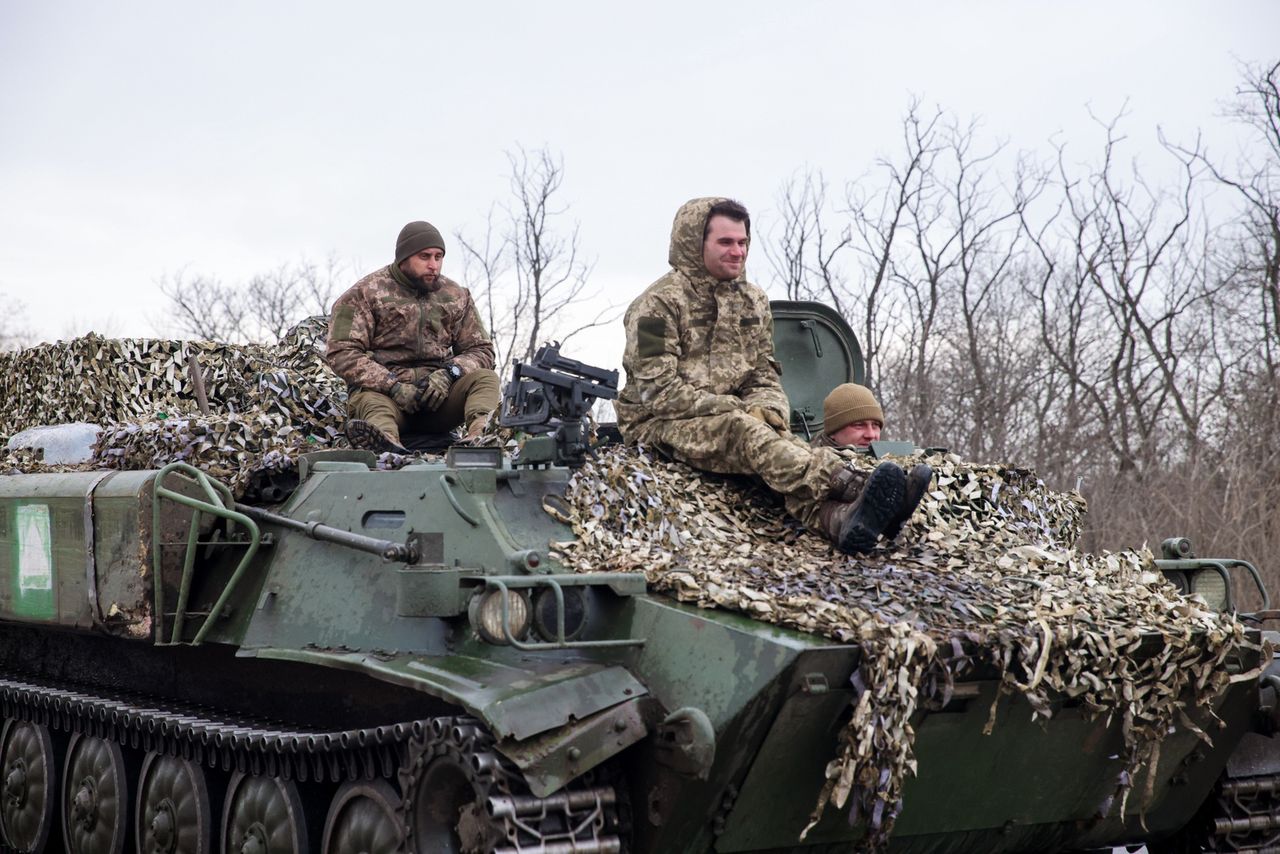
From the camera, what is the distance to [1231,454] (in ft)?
52.9

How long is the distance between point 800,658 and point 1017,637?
2.77 feet

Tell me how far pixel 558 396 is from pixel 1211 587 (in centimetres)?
315

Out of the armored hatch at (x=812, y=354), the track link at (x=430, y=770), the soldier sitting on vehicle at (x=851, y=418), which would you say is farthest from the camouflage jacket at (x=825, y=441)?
the track link at (x=430, y=770)

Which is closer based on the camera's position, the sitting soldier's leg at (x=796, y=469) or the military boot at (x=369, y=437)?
the sitting soldier's leg at (x=796, y=469)

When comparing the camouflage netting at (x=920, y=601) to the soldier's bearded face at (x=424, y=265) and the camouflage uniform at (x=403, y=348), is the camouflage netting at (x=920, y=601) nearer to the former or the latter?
the camouflage uniform at (x=403, y=348)

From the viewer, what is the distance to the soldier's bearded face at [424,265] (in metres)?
8.80

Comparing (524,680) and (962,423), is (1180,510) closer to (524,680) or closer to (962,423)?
(962,423)

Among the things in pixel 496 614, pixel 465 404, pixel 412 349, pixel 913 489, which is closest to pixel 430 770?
pixel 496 614

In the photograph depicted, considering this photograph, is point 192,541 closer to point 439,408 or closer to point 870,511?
point 439,408

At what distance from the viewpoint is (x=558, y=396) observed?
6715 millimetres

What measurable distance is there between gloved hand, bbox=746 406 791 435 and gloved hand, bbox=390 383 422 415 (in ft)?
7.16

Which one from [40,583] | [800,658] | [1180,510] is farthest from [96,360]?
[1180,510]

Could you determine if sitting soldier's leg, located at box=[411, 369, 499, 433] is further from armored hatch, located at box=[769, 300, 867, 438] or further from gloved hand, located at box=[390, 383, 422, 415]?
armored hatch, located at box=[769, 300, 867, 438]

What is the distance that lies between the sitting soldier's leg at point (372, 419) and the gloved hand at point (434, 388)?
0.50 feet
